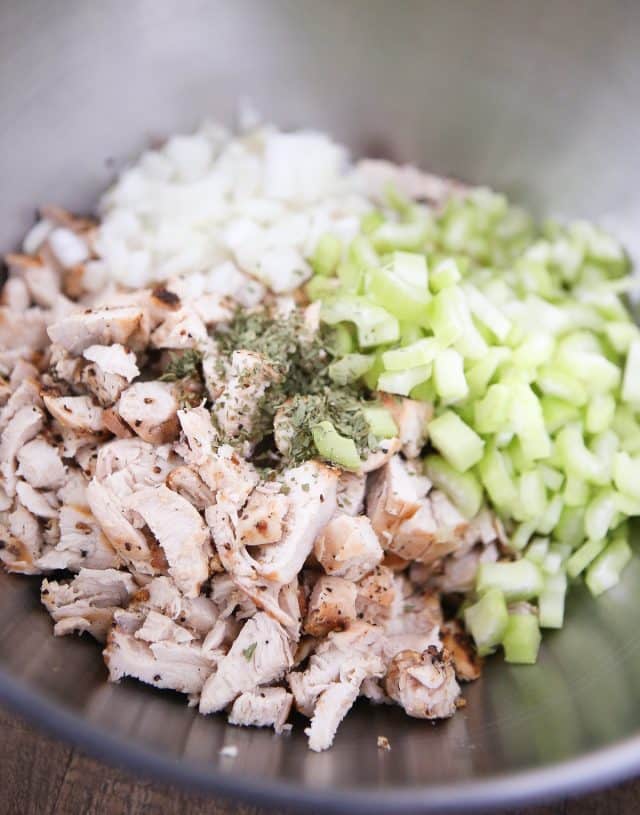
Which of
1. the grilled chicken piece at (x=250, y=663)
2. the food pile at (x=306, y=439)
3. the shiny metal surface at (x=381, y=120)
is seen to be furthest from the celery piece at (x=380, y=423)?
the shiny metal surface at (x=381, y=120)

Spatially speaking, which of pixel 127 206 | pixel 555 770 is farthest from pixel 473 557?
pixel 127 206

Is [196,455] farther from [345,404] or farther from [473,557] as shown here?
[473,557]

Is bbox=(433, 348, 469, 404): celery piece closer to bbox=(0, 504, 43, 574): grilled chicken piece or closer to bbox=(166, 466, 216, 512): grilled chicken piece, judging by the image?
bbox=(166, 466, 216, 512): grilled chicken piece

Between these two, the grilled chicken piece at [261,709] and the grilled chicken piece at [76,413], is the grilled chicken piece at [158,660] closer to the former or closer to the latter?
the grilled chicken piece at [261,709]

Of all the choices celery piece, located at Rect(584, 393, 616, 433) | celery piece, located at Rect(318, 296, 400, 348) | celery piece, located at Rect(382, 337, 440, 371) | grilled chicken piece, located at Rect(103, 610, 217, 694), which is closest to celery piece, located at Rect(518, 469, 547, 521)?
celery piece, located at Rect(584, 393, 616, 433)

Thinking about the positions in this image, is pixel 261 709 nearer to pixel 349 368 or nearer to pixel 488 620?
pixel 488 620
